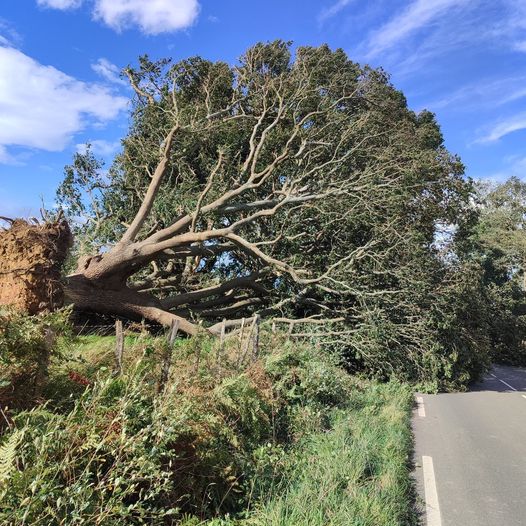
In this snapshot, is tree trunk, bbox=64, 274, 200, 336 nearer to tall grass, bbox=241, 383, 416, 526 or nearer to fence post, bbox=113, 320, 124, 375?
tall grass, bbox=241, 383, 416, 526

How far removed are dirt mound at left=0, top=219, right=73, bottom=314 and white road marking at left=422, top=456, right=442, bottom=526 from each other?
5364mm

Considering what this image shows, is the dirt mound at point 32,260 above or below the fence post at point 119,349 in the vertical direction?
above

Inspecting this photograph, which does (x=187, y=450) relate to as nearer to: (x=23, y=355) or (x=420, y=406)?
(x=23, y=355)

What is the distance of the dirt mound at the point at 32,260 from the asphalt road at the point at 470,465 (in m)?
5.49

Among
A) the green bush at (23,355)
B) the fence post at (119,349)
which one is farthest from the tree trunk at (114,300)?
the green bush at (23,355)

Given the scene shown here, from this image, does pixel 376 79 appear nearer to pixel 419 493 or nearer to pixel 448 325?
pixel 448 325

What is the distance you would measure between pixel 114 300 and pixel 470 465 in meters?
9.16

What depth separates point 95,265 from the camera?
500 inches

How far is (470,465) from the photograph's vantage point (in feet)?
23.2

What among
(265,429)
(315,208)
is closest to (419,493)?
(265,429)

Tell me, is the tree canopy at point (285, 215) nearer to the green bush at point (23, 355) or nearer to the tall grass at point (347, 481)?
the tall grass at point (347, 481)

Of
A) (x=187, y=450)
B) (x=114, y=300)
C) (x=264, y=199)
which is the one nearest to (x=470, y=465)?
(x=187, y=450)

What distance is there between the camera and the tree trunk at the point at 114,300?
482 inches

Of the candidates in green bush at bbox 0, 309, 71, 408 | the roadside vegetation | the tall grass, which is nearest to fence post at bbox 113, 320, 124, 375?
the roadside vegetation
